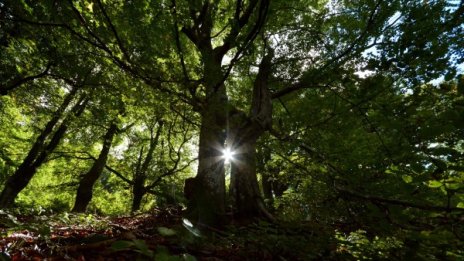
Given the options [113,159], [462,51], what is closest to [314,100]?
[462,51]

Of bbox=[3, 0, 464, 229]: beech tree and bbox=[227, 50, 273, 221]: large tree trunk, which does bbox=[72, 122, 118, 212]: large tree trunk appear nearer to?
bbox=[3, 0, 464, 229]: beech tree

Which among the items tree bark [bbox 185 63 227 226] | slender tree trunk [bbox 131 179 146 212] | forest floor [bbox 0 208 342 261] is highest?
slender tree trunk [bbox 131 179 146 212]

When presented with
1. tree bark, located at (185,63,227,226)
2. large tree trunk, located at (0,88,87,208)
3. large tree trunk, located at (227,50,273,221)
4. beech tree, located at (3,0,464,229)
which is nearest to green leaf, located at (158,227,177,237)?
beech tree, located at (3,0,464,229)

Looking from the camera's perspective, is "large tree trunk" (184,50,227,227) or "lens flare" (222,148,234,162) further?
"lens flare" (222,148,234,162)

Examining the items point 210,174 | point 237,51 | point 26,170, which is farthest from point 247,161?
point 26,170

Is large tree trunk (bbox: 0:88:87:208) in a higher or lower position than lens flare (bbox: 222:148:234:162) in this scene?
higher

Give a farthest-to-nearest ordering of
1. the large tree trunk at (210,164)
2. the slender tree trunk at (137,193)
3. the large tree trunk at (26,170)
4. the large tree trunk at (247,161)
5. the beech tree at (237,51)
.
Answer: the slender tree trunk at (137,193), the large tree trunk at (26,170), the large tree trunk at (247,161), the large tree trunk at (210,164), the beech tree at (237,51)

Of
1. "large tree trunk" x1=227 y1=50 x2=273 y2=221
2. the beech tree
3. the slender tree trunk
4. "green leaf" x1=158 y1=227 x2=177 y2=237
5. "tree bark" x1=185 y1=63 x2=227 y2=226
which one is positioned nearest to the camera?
"green leaf" x1=158 y1=227 x2=177 y2=237

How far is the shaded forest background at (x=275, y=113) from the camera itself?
1.99 metres

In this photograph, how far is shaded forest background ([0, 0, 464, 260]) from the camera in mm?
1989

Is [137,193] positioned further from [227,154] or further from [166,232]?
[166,232]

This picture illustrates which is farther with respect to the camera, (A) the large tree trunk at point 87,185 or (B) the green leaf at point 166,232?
(A) the large tree trunk at point 87,185

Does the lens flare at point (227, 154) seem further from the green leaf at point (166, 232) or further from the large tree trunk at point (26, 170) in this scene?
the large tree trunk at point (26, 170)

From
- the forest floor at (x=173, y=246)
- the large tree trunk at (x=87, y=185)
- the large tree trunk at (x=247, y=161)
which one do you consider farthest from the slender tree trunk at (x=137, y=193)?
the forest floor at (x=173, y=246)
